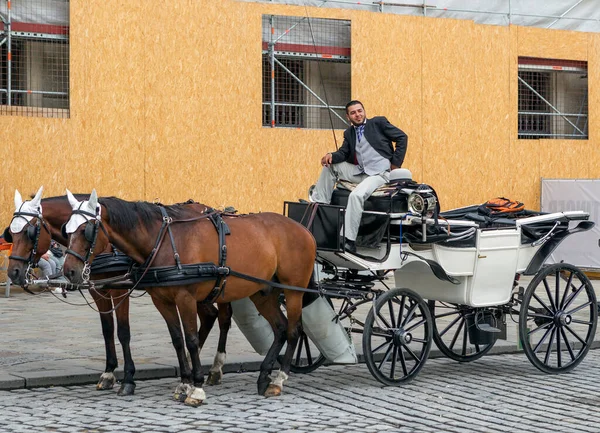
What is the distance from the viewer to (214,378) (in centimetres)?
830

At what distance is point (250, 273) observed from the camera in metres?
7.71

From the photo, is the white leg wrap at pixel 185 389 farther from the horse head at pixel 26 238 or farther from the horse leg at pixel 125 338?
the horse head at pixel 26 238

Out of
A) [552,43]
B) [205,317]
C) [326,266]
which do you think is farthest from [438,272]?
[552,43]

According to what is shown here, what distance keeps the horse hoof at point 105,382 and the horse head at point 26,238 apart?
1125mm

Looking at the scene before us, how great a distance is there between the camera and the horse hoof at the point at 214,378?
828 centimetres

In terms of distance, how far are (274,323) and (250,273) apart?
0.66 m

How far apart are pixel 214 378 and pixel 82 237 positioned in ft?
6.20

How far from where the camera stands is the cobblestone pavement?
6.54 meters

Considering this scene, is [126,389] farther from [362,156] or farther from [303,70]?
[303,70]

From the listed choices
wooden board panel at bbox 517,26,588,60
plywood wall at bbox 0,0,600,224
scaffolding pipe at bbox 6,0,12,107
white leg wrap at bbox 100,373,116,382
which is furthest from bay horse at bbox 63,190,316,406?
wooden board panel at bbox 517,26,588,60

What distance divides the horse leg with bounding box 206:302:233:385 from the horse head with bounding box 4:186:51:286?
1.76 m

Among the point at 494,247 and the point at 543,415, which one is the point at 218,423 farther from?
the point at 494,247

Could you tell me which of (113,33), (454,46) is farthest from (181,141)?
(454,46)

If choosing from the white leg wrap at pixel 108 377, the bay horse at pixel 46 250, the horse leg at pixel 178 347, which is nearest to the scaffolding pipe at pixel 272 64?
the bay horse at pixel 46 250
